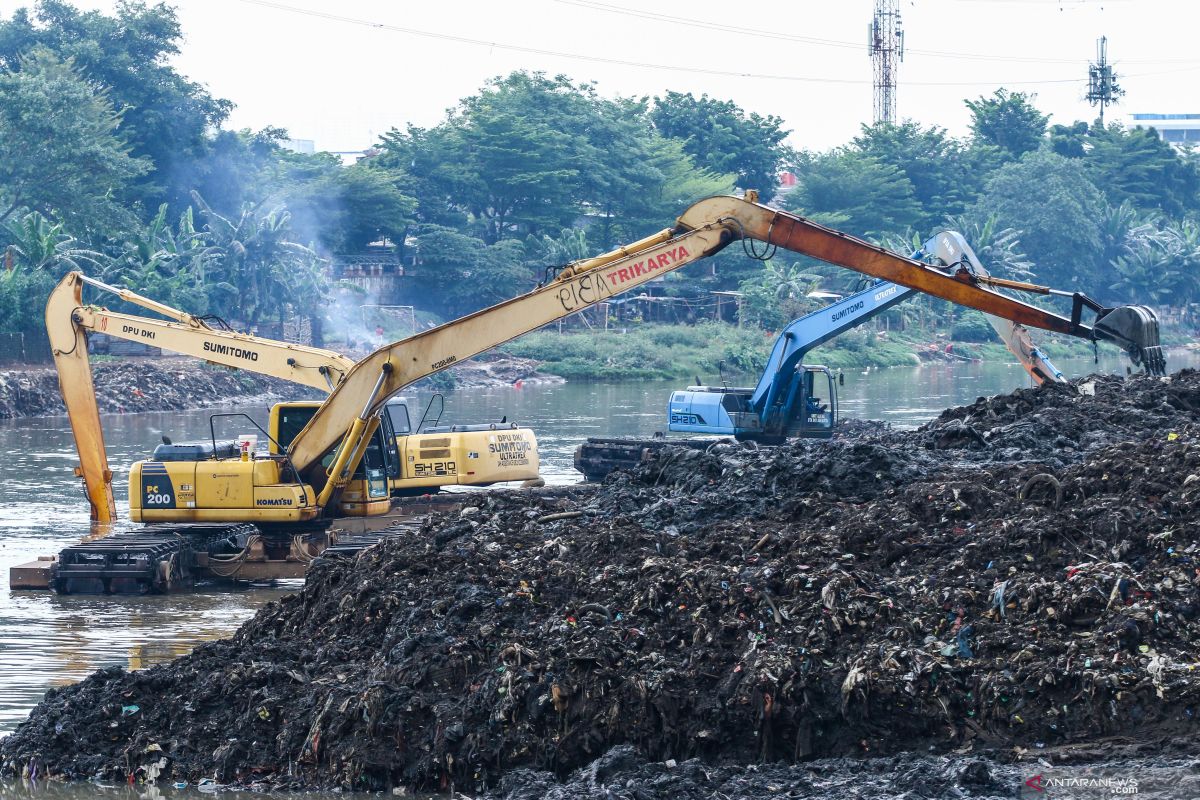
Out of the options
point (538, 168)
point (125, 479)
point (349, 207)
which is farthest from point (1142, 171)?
point (125, 479)

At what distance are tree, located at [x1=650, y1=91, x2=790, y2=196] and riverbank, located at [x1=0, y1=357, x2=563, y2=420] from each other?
40.7 m

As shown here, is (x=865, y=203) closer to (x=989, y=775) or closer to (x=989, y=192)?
(x=989, y=192)

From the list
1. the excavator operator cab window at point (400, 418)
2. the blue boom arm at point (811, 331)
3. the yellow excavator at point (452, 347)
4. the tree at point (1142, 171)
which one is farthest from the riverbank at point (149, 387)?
the tree at point (1142, 171)

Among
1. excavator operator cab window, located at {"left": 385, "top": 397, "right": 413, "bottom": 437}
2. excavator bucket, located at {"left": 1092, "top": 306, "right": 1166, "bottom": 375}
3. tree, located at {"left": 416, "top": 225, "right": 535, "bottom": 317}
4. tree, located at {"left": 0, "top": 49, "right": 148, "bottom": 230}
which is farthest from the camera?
tree, located at {"left": 416, "top": 225, "right": 535, "bottom": 317}

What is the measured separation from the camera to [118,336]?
2292cm

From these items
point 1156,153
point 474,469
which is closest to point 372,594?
point 474,469

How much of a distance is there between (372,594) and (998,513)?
224 inches

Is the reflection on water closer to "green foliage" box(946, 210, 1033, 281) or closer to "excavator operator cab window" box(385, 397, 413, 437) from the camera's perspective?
"excavator operator cab window" box(385, 397, 413, 437)

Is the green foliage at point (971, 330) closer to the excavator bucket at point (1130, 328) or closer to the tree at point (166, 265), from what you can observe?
the tree at point (166, 265)

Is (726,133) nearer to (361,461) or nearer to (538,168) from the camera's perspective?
(538,168)

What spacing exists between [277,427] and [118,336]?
351cm

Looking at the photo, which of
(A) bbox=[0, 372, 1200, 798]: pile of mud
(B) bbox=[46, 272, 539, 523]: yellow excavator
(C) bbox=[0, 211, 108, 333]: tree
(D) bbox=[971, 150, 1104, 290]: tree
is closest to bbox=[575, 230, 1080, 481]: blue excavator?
(B) bbox=[46, 272, 539, 523]: yellow excavator

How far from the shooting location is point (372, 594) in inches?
537

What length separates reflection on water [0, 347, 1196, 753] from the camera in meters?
16.2
